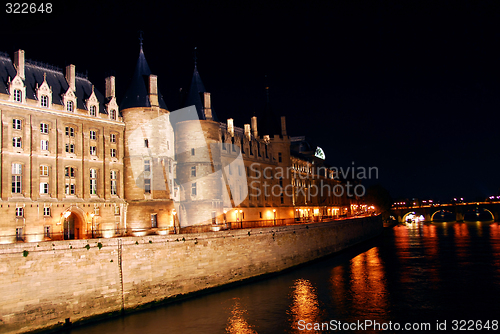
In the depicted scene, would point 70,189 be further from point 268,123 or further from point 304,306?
point 268,123

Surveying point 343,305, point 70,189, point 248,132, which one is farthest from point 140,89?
point 343,305

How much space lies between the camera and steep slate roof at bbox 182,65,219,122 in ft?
153

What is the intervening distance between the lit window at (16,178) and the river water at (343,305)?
1280 centimetres

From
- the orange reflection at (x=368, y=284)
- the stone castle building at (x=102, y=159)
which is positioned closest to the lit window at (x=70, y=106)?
the stone castle building at (x=102, y=159)

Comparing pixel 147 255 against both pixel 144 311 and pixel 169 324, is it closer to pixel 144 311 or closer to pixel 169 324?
pixel 144 311

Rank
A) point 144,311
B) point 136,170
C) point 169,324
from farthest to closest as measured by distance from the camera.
A: 1. point 136,170
2. point 144,311
3. point 169,324

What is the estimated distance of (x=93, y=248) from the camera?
26.4 m

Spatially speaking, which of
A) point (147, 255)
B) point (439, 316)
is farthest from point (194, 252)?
point (439, 316)

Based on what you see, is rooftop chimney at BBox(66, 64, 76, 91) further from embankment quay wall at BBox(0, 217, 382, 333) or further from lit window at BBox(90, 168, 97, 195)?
embankment quay wall at BBox(0, 217, 382, 333)

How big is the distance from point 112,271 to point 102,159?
13264 millimetres

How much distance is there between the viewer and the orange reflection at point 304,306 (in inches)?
1024

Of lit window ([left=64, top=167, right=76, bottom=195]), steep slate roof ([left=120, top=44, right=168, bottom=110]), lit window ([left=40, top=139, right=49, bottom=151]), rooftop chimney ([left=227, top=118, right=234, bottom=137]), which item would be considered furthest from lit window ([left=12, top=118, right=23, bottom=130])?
rooftop chimney ([left=227, top=118, right=234, bottom=137])

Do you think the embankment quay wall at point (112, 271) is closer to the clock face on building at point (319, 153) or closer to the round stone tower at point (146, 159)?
the round stone tower at point (146, 159)

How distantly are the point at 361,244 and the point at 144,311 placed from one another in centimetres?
5142
